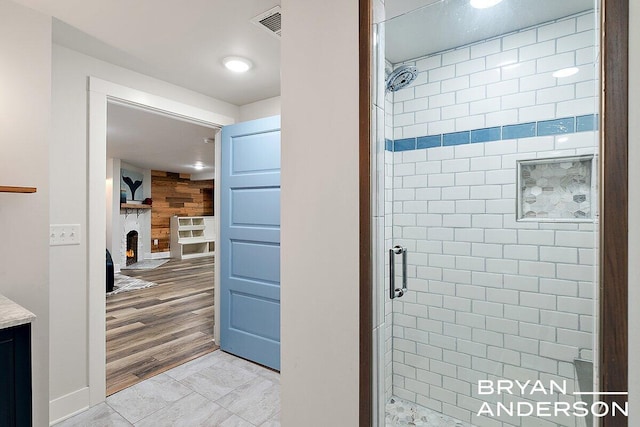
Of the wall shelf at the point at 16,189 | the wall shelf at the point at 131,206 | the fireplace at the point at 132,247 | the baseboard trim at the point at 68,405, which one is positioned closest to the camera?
the wall shelf at the point at 16,189

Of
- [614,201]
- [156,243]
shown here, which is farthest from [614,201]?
[156,243]

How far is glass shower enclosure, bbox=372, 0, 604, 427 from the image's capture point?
1.15 m

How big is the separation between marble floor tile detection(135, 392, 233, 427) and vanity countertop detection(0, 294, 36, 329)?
103 centimetres

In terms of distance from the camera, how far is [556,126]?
1288 mm

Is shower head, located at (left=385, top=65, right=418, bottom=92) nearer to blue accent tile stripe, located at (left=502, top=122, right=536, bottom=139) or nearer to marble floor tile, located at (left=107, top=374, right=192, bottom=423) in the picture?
blue accent tile stripe, located at (left=502, top=122, right=536, bottom=139)

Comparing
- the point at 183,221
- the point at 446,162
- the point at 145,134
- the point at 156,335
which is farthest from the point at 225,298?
the point at 183,221

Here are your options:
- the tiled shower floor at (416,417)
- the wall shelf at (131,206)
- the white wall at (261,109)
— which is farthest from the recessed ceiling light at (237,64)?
the wall shelf at (131,206)

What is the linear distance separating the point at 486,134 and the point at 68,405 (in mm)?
2865

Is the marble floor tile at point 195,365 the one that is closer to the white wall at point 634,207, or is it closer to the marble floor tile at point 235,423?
the marble floor tile at point 235,423

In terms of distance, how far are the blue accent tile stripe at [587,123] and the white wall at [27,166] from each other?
234cm

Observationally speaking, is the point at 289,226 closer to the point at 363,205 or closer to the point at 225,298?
the point at 363,205

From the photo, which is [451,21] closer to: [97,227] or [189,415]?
[97,227]

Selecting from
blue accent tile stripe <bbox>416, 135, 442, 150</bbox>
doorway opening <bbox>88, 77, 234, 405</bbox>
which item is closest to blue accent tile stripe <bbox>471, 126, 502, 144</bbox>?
blue accent tile stripe <bbox>416, 135, 442, 150</bbox>

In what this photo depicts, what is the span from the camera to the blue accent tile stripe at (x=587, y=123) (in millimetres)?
830
